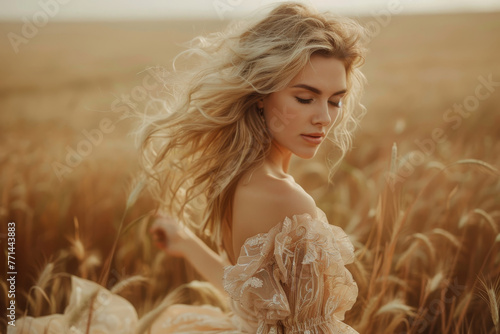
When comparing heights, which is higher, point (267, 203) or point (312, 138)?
point (312, 138)

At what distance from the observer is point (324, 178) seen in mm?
2221

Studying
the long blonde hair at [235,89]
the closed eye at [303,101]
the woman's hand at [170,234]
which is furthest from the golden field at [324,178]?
the closed eye at [303,101]

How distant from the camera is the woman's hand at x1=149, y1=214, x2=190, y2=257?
1642mm

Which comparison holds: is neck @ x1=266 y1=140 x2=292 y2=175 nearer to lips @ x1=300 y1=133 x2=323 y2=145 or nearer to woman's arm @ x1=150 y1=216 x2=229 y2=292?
lips @ x1=300 y1=133 x2=323 y2=145

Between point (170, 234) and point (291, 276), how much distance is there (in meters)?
0.62

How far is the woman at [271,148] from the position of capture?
115cm

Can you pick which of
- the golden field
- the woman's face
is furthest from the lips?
the golden field

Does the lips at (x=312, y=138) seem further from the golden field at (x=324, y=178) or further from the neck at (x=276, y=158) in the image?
the golden field at (x=324, y=178)

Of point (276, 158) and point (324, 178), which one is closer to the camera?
point (276, 158)

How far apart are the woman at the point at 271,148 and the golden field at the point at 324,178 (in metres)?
0.27

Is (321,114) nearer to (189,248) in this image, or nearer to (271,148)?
(271,148)

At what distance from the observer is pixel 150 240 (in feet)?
6.95

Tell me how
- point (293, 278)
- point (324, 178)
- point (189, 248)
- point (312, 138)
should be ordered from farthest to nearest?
point (324, 178), point (189, 248), point (312, 138), point (293, 278)

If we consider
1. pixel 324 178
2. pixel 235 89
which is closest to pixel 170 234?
pixel 235 89
